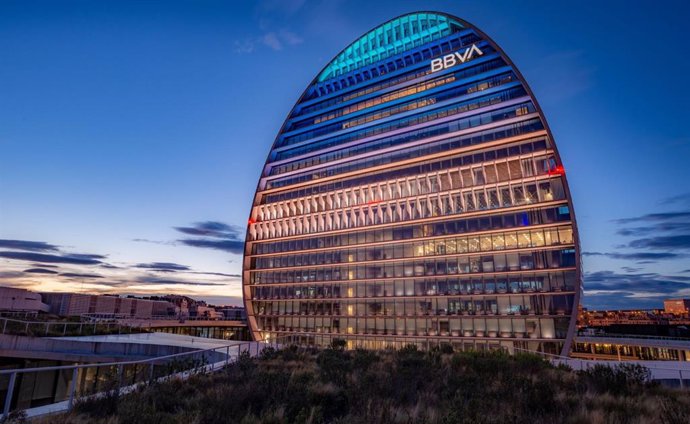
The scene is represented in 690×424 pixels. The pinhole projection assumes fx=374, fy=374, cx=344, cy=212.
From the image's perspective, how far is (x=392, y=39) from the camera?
237 feet

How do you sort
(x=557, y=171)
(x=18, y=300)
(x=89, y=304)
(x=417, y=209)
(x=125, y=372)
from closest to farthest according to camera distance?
(x=125, y=372) → (x=557, y=171) → (x=417, y=209) → (x=18, y=300) → (x=89, y=304)

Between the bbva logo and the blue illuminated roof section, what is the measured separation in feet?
22.6

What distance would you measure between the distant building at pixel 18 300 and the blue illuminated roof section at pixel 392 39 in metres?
71.3

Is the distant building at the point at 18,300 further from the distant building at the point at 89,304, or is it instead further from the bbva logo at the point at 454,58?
the bbva logo at the point at 454,58

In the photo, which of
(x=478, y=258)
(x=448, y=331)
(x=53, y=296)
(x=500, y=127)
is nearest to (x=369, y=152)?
(x=500, y=127)

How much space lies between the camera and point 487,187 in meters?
50.0

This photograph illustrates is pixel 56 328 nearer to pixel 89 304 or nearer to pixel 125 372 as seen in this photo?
pixel 125 372

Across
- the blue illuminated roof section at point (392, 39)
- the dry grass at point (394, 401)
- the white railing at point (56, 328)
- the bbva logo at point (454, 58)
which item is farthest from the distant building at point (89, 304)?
the dry grass at point (394, 401)

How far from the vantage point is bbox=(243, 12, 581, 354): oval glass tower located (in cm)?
4606

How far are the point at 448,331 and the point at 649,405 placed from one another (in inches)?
1674

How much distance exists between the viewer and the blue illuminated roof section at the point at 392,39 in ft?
216

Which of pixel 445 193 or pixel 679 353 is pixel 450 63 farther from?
pixel 679 353

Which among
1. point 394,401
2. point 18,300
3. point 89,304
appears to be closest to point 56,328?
point 394,401

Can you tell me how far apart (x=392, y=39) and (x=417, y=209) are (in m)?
36.9
